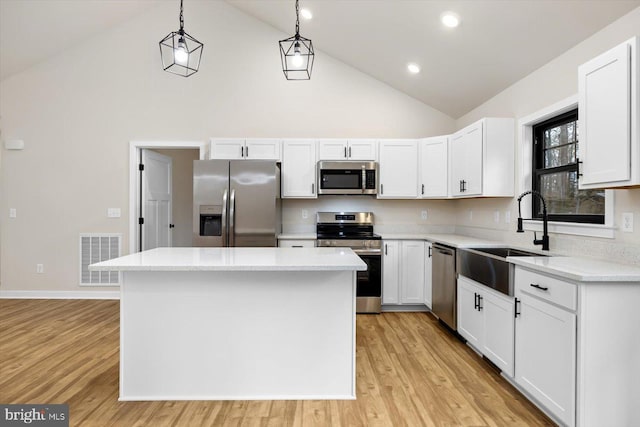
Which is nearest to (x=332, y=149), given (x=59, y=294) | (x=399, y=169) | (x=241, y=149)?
(x=399, y=169)

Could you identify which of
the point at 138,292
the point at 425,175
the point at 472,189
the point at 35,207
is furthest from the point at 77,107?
the point at 472,189

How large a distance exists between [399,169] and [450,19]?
183 centimetres

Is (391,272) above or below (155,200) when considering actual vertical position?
below

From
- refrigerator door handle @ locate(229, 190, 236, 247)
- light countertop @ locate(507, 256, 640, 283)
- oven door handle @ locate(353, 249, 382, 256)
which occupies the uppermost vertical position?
refrigerator door handle @ locate(229, 190, 236, 247)

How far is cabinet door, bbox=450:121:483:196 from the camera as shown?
356 centimetres

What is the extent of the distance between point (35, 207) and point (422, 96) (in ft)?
17.4

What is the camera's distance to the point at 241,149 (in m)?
4.50

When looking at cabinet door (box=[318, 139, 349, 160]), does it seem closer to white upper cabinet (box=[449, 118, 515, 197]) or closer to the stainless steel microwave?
the stainless steel microwave

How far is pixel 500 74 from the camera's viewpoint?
3484 millimetres

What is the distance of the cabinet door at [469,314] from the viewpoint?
9.69 ft

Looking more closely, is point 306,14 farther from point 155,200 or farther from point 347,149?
point 155,200

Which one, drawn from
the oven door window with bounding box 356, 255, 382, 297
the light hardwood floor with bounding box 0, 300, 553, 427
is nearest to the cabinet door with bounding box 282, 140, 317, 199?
the oven door window with bounding box 356, 255, 382, 297

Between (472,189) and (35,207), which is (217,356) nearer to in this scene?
(472,189)

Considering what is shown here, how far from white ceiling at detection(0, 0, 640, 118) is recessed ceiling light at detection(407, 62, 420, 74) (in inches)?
2.3
